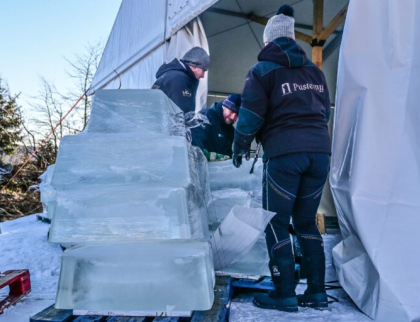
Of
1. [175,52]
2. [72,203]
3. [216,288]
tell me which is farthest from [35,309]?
[175,52]

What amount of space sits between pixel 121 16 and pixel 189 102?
15.0ft

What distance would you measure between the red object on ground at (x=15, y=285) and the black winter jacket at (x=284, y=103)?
5.22 feet

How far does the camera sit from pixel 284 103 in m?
2.01

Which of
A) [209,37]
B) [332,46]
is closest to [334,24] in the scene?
[332,46]

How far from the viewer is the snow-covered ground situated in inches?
72.4

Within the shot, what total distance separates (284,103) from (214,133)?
980 mm

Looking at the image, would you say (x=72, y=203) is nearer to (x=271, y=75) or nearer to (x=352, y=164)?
(x=271, y=75)

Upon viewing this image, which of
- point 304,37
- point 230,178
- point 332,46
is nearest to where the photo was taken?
point 230,178

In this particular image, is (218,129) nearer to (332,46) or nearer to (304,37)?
(304,37)

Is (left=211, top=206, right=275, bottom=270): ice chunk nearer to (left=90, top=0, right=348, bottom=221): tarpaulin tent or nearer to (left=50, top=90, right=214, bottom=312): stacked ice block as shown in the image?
(left=50, top=90, right=214, bottom=312): stacked ice block

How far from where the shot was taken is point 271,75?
Result: 2012 millimetres

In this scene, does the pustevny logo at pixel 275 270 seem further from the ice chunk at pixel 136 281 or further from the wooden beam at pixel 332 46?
the wooden beam at pixel 332 46

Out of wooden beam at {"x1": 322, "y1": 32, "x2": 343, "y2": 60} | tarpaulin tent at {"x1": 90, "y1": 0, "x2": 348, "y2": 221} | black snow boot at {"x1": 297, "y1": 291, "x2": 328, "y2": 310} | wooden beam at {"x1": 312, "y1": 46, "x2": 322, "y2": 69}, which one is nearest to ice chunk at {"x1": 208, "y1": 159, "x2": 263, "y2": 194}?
black snow boot at {"x1": 297, "y1": 291, "x2": 328, "y2": 310}

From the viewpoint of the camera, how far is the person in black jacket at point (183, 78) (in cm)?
320
